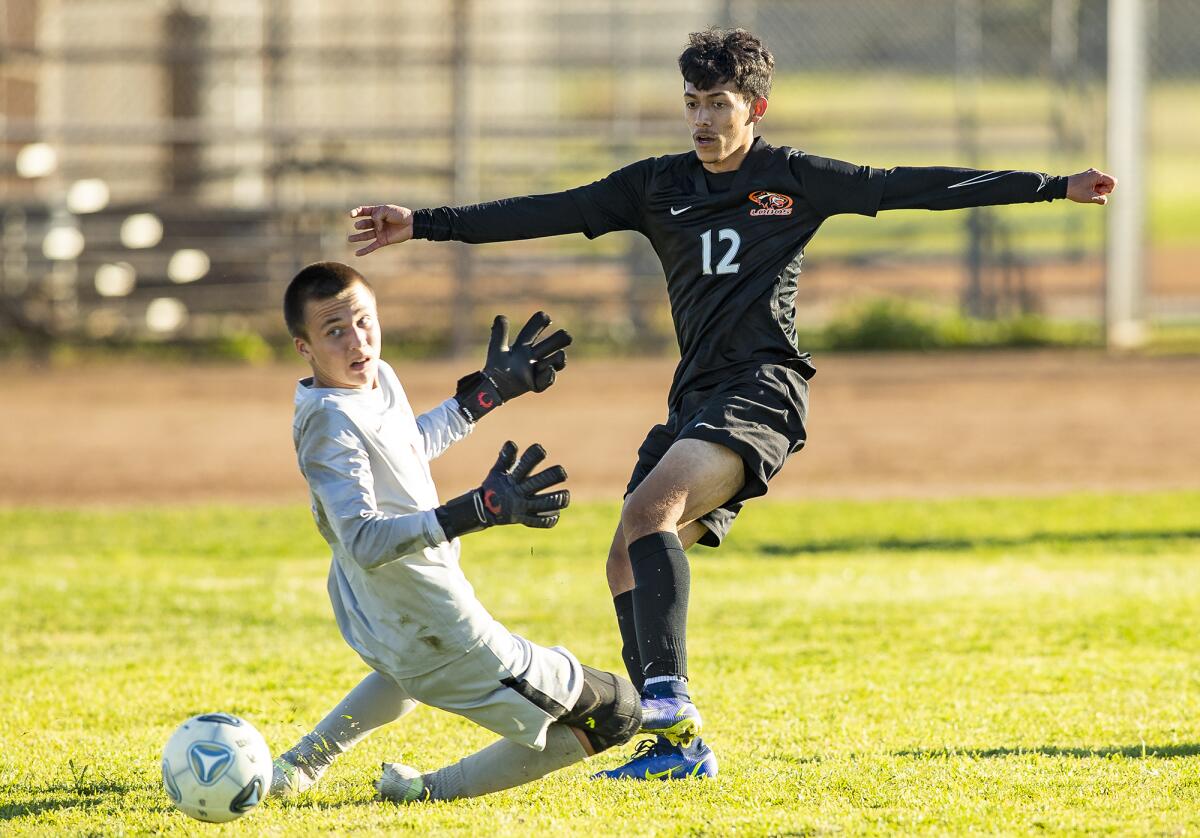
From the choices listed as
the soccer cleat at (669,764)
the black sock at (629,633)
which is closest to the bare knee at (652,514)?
the black sock at (629,633)

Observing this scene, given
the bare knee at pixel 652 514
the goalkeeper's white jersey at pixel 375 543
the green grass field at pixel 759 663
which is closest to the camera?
the goalkeeper's white jersey at pixel 375 543

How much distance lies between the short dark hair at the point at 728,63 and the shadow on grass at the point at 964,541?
13.9 ft

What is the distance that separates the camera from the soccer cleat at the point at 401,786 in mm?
4215

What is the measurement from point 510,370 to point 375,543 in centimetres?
85

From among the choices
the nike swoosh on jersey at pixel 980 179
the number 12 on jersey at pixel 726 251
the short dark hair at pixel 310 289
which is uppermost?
the nike swoosh on jersey at pixel 980 179

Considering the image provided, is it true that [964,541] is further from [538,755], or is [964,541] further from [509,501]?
[509,501]

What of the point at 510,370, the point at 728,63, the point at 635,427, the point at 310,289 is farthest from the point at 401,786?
the point at 635,427

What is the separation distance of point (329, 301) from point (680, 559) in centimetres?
117

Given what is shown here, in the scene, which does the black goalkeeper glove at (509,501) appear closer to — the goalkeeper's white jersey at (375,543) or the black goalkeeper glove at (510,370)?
the goalkeeper's white jersey at (375,543)

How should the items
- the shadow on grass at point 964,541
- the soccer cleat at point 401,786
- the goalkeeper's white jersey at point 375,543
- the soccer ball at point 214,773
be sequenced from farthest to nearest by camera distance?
the shadow on grass at point 964,541 → the soccer cleat at point 401,786 → the soccer ball at point 214,773 → the goalkeeper's white jersey at point 375,543

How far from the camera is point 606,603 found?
24.5ft

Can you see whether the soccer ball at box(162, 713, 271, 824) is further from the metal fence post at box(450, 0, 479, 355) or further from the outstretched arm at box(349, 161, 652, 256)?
the metal fence post at box(450, 0, 479, 355)

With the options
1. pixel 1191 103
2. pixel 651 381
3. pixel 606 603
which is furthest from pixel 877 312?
pixel 1191 103

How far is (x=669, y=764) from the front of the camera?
14.5 feet
